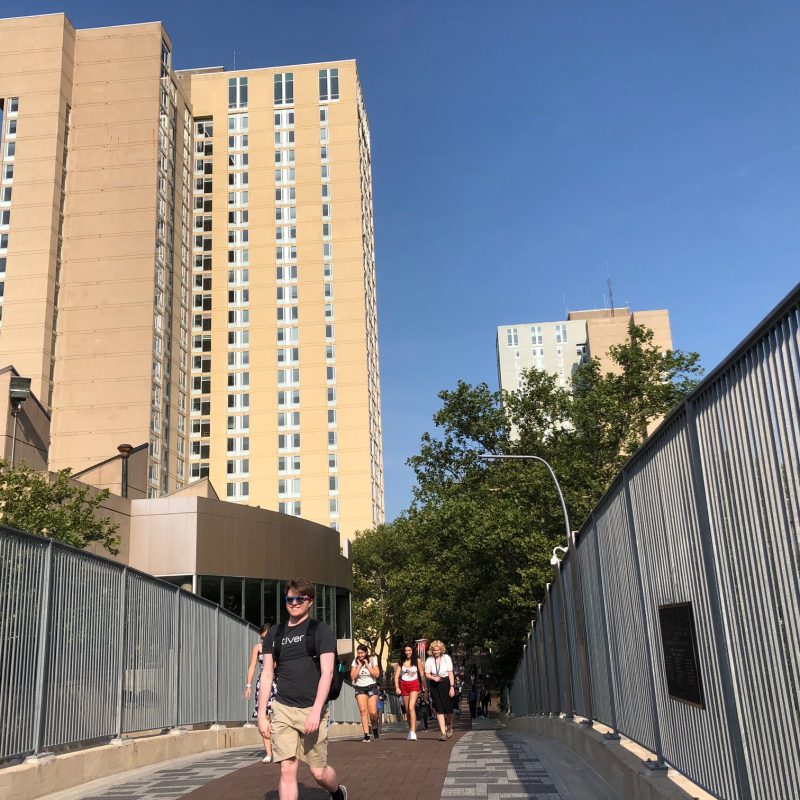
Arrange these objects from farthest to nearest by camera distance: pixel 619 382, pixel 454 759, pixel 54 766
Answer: pixel 619 382
pixel 454 759
pixel 54 766

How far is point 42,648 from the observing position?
25.5 feet

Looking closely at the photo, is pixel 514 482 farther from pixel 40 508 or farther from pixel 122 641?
pixel 122 641

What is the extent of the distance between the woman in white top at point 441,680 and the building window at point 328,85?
84434mm

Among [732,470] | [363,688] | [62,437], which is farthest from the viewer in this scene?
[62,437]

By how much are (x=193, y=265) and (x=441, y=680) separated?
77.1 meters

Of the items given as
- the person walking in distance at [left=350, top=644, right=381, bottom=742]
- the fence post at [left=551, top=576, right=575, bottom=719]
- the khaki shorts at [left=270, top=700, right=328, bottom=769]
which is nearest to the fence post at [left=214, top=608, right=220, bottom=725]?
the person walking in distance at [left=350, top=644, right=381, bottom=742]

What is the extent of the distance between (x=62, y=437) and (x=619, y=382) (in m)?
45.5

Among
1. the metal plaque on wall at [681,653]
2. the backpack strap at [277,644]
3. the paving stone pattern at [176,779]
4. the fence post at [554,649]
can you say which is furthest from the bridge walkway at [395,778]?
the metal plaque on wall at [681,653]

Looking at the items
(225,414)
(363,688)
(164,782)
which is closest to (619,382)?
(363,688)

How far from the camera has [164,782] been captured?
28.3ft

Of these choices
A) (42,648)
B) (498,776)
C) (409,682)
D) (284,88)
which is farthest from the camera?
(284,88)

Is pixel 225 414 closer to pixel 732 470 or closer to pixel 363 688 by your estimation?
pixel 363 688

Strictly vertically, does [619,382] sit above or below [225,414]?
below

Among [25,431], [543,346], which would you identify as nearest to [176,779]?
[25,431]
